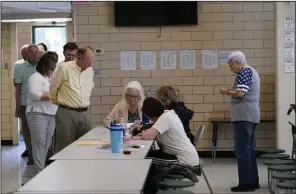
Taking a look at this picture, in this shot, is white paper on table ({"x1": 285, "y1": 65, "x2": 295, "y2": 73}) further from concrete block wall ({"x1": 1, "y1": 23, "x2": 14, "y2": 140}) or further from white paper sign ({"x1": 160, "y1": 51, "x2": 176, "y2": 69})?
concrete block wall ({"x1": 1, "y1": 23, "x2": 14, "y2": 140})

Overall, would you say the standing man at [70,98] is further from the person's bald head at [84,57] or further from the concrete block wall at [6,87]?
the concrete block wall at [6,87]

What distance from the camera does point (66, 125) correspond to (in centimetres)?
532

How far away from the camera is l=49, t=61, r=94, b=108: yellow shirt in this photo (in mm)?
5367

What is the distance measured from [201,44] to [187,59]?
310 millimetres

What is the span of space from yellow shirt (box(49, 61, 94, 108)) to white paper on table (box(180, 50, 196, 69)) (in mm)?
2625

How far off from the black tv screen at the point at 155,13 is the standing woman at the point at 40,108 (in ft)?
7.65

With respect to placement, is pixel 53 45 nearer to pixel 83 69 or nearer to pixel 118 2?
pixel 118 2

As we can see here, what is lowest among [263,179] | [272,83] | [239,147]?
[263,179]

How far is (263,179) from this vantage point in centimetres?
630

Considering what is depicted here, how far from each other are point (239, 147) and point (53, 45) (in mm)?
5429

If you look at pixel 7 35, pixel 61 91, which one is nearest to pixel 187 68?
pixel 61 91

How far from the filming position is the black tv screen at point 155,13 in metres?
7.71

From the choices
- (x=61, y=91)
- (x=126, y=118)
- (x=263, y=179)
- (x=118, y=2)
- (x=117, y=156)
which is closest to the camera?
(x=117, y=156)

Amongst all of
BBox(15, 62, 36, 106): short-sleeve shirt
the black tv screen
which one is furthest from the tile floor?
the black tv screen
